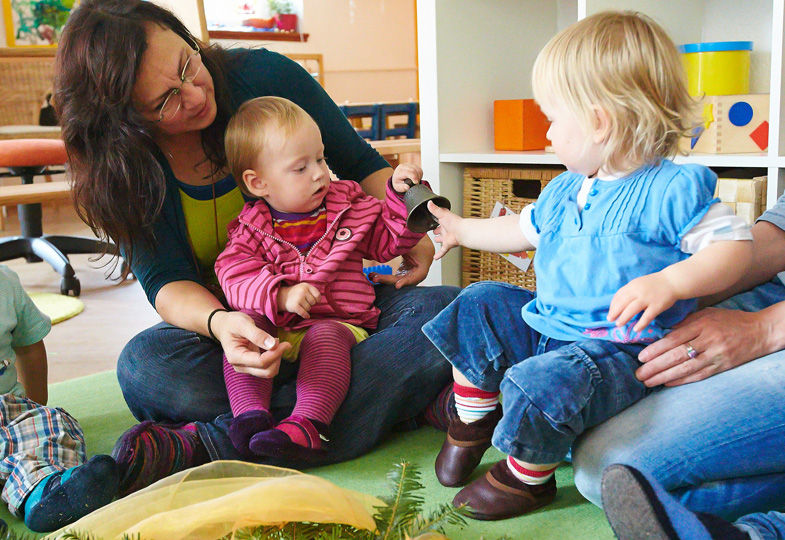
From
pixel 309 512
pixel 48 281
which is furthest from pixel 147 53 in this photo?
pixel 48 281

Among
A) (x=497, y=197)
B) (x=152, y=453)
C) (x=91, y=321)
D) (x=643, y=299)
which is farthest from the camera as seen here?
(x=91, y=321)

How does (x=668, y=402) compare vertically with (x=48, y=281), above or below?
above

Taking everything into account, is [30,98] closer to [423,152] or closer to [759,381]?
[423,152]

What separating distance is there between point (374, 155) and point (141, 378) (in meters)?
0.59

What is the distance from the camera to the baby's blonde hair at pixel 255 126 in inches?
49.4

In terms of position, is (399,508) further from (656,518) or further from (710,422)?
(710,422)

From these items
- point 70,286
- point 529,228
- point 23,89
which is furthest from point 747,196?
point 23,89

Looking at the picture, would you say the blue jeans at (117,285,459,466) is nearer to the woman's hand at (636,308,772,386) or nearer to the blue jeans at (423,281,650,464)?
the blue jeans at (423,281,650,464)

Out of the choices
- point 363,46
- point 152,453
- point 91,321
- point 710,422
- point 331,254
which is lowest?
point 91,321

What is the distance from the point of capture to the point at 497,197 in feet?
5.86

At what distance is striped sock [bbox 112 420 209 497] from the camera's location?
1.07m

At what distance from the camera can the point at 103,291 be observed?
2.70 m

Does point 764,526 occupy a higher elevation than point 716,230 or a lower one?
lower

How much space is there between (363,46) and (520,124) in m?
4.99
